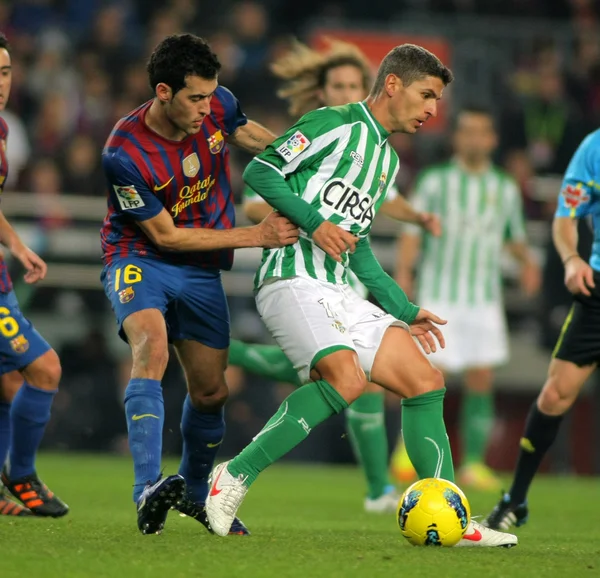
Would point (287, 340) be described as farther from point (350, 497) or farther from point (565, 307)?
point (565, 307)

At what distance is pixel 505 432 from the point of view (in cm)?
1181

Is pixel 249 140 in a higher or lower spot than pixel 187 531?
higher

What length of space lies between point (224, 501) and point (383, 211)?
3.01 meters

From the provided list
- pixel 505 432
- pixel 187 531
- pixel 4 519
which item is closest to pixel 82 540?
pixel 187 531

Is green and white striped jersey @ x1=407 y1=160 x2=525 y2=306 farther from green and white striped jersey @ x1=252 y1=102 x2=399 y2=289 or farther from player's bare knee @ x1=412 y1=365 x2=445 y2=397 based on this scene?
player's bare knee @ x1=412 y1=365 x2=445 y2=397

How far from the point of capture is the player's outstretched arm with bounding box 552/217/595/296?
5898mm

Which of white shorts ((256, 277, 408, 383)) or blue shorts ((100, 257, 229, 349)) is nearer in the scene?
white shorts ((256, 277, 408, 383))

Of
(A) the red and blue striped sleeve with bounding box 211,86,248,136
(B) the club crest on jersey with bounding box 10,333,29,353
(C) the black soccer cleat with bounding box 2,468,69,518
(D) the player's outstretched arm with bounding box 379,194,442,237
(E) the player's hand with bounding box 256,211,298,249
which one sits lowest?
(C) the black soccer cleat with bounding box 2,468,69,518

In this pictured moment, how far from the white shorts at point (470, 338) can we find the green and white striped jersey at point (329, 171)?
4.65m

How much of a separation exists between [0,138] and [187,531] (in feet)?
6.67

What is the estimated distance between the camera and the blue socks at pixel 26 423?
5746 millimetres

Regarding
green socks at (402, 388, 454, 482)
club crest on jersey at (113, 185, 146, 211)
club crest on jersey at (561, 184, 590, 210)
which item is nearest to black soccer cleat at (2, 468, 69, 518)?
club crest on jersey at (113, 185, 146, 211)

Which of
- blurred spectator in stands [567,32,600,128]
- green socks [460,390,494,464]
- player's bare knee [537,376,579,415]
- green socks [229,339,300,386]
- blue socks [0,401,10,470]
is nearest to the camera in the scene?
blue socks [0,401,10,470]

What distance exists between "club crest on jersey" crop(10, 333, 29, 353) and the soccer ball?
1.96m
